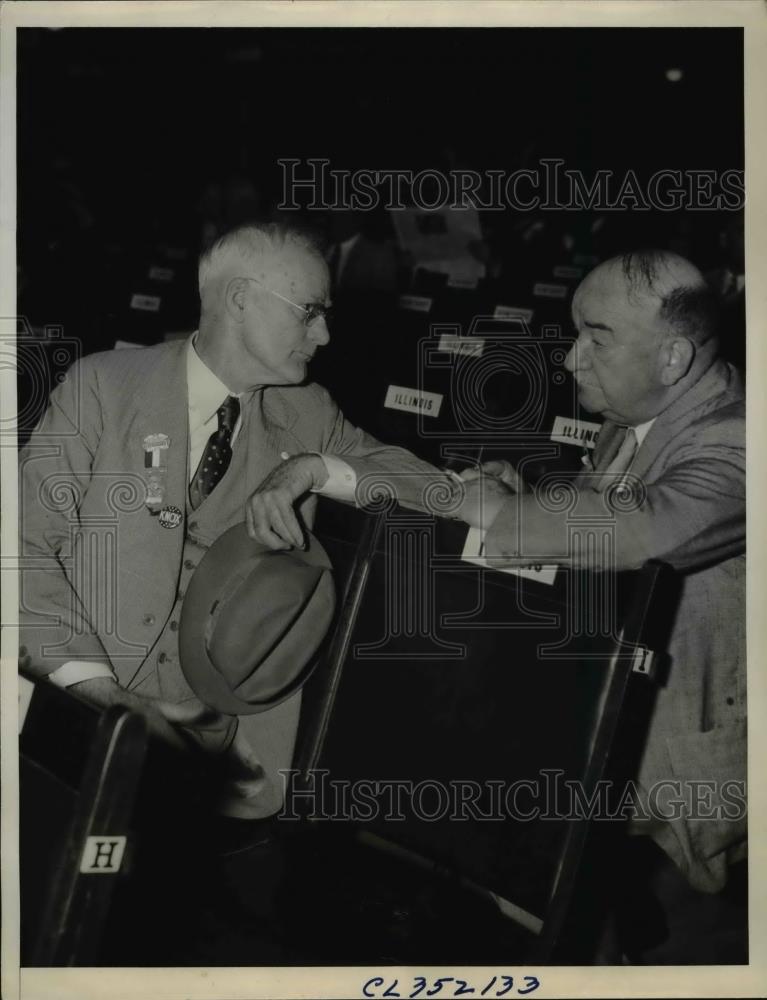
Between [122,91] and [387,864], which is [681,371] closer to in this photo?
[387,864]

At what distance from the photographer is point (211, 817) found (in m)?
2.23

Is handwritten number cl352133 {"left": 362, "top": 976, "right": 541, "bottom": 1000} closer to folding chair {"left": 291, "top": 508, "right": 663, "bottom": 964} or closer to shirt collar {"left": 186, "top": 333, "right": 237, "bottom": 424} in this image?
folding chair {"left": 291, "top": 508, "right": 663, "bottom": 964}

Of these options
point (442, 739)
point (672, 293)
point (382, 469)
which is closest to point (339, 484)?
point (382, 469)

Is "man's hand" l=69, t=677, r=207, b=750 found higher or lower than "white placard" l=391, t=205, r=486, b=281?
lower

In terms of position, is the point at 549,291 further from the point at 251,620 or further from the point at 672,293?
the point at 251,620

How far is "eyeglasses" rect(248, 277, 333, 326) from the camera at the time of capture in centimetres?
221

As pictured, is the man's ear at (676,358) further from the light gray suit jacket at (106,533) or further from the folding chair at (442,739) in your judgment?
the light gray suit jacket at (106,533)

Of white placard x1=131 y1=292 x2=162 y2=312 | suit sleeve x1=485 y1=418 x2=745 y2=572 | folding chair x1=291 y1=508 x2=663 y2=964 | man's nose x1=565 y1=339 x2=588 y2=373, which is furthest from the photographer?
white placard x1=131 y1=292 x2=162 y2=312

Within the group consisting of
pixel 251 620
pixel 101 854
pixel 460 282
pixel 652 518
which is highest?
pixel 460 282

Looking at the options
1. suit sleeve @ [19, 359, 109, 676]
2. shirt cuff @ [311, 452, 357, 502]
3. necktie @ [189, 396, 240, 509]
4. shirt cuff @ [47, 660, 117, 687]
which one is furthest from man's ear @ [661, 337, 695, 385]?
shirt cuff @ [47, 660, 117, 687]

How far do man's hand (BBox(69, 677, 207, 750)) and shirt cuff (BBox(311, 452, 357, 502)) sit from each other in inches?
21.3

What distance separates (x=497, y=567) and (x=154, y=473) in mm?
763

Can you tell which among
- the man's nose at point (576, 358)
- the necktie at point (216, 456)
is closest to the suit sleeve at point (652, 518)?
the man's nose at point (576, 358)

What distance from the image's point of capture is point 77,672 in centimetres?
219
